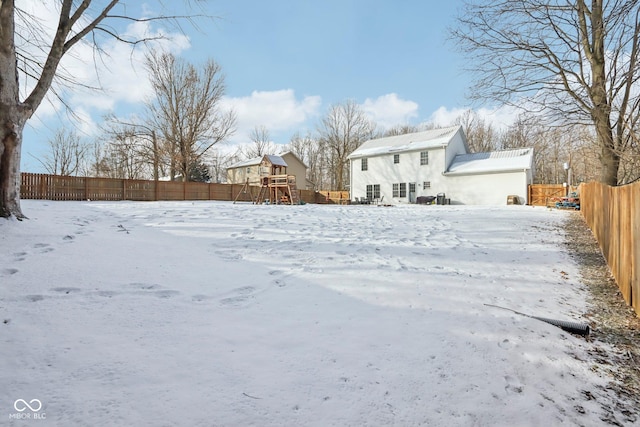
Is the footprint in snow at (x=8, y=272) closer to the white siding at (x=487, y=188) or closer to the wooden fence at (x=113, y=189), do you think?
the wooden fence at (x=113, y=189)

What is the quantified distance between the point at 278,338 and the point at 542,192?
22963 millimetres

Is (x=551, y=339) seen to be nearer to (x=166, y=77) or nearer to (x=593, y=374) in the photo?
(x=593, y=374)

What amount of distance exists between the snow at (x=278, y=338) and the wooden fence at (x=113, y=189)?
41.9 ft

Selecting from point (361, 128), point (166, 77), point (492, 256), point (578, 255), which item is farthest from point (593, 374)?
point (361, 128)

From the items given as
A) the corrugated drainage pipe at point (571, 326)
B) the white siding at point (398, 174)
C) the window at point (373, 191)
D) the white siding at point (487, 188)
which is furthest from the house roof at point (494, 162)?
the corrugated drainage pipe at point (571, 326)

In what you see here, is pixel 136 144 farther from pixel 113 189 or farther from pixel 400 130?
pixel 400 130

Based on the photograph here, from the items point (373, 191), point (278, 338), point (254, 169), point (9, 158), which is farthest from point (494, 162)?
point (9, 158)

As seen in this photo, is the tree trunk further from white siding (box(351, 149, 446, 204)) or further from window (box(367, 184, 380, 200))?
window (box(367, 184, 380, 200))

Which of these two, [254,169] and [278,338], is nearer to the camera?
[278,338]

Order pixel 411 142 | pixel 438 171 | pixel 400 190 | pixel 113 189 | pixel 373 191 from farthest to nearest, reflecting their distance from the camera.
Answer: pixel 373 191 < pixel 411 142 < pixel 400 190 < pixel 438 171 < pixel 113 189

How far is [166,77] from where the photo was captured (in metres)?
26.1

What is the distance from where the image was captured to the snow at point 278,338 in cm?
193

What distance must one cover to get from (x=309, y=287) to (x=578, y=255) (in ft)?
17.9

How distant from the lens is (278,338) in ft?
9.07
